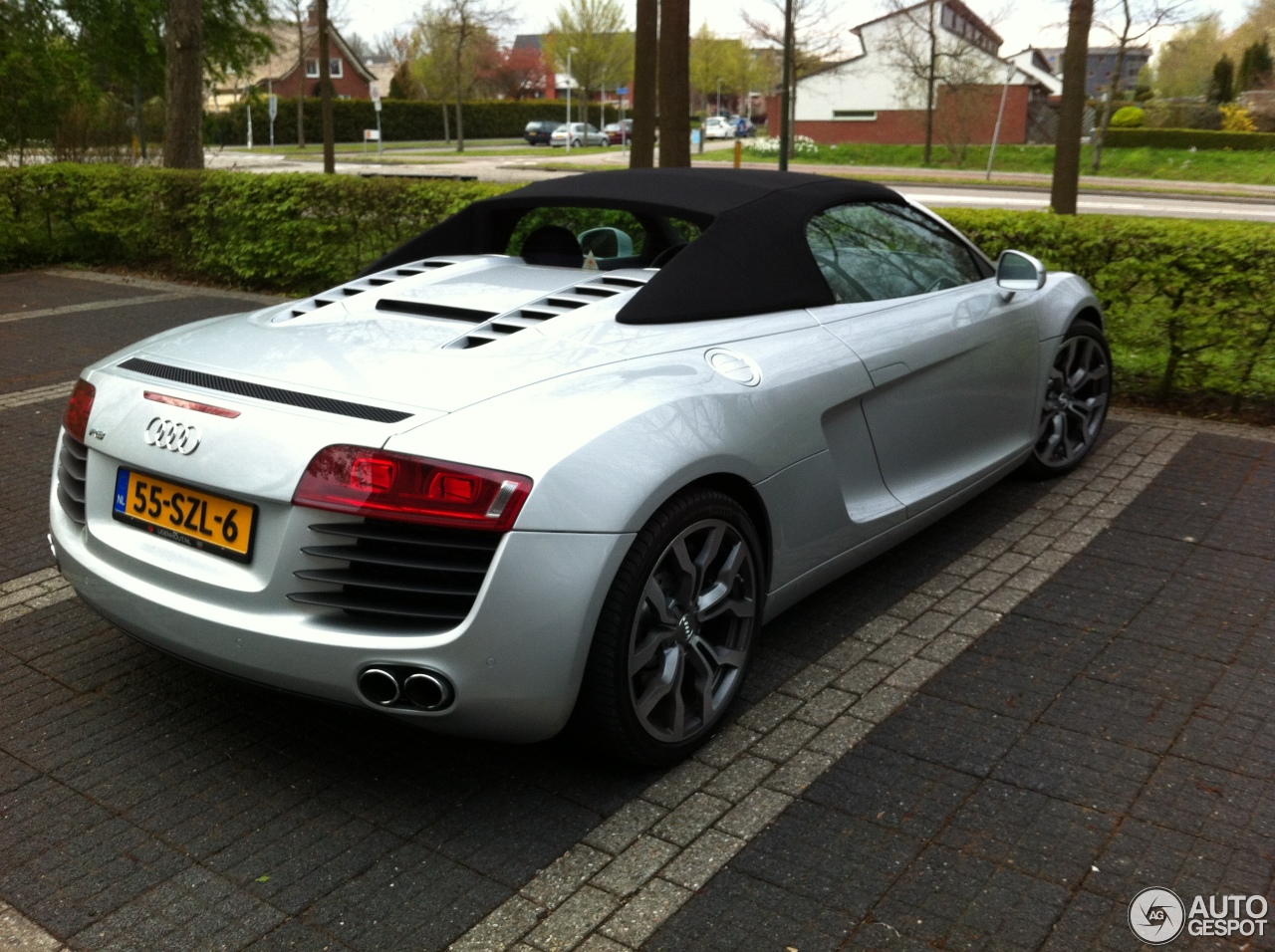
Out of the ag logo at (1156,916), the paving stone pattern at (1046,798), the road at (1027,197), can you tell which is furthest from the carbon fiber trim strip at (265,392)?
the road at (1027,197)

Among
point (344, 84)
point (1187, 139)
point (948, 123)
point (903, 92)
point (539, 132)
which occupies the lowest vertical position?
point (1187, 139)

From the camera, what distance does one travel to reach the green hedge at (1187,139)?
4131 cm

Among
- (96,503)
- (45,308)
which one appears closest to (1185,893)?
(96,503)

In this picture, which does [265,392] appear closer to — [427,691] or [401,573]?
[401,573]

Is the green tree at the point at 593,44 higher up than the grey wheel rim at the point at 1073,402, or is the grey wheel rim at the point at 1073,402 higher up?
the green tree at the point at 593,44

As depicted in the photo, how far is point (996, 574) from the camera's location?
4719 mm

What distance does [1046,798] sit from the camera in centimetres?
317

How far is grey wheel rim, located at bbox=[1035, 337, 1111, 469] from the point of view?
562cm

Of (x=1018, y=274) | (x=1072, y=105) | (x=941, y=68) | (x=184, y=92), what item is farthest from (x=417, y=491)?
(x=941, y=68)

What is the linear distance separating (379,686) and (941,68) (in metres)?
46.5

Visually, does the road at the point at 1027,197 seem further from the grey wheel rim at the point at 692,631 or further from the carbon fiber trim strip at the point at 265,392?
the carbon fiber trim strip at the point at 265,392

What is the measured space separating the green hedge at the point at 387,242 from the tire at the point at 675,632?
489 cm

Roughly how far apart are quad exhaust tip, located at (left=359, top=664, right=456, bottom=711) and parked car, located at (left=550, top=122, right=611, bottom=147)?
2360 inches

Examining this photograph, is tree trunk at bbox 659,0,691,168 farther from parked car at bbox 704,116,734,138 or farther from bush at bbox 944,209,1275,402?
parked car at bbox 704,116,734,138
